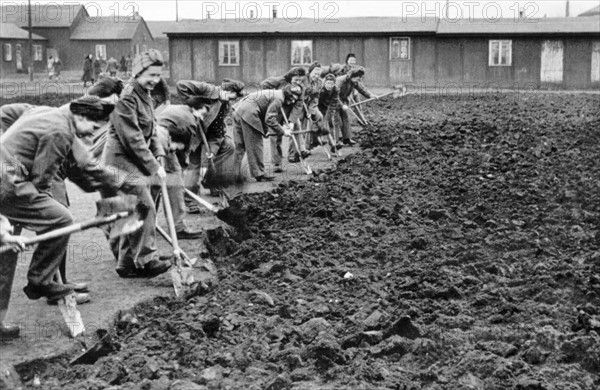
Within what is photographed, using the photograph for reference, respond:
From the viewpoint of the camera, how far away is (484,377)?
5.28 meters

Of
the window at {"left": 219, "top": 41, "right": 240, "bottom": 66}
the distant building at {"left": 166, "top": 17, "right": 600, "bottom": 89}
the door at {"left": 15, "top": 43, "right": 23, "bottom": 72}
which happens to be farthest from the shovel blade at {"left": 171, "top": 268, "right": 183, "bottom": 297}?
the door at {"left": 15, "top": 43, "right": 23, "bottom": 72}

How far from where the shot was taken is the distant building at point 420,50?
37.8m

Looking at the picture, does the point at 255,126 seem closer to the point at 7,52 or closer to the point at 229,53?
the point at 229,53

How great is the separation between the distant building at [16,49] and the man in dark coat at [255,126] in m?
44.7

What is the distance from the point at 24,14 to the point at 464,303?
64.2 meters

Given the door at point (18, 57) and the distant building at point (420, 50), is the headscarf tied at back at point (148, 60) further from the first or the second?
the door at point (18, 57)

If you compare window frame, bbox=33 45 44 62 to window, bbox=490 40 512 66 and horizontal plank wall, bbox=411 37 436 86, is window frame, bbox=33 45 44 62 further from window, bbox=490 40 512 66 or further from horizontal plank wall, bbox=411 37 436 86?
window, bbox=490 40 512 66

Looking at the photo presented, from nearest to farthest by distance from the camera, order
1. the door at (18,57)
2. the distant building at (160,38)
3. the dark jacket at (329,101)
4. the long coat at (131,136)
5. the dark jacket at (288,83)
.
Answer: the long coat at (131,136) < the dark jacket at (288,83) < the dark jacket at (329,101) < the door at (18,57) < the distant building at (160,38)

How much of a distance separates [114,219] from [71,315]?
0.82m

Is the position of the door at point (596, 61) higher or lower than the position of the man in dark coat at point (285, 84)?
higher

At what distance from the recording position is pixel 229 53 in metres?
39.1

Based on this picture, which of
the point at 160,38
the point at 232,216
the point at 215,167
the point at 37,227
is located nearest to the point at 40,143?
the point at 37,227

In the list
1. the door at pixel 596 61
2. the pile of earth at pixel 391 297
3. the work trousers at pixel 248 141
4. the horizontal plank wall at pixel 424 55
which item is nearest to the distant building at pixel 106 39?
the horizontal plank wall at pixel 424 55

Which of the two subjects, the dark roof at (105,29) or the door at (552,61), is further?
the dark roof at (105,29)
